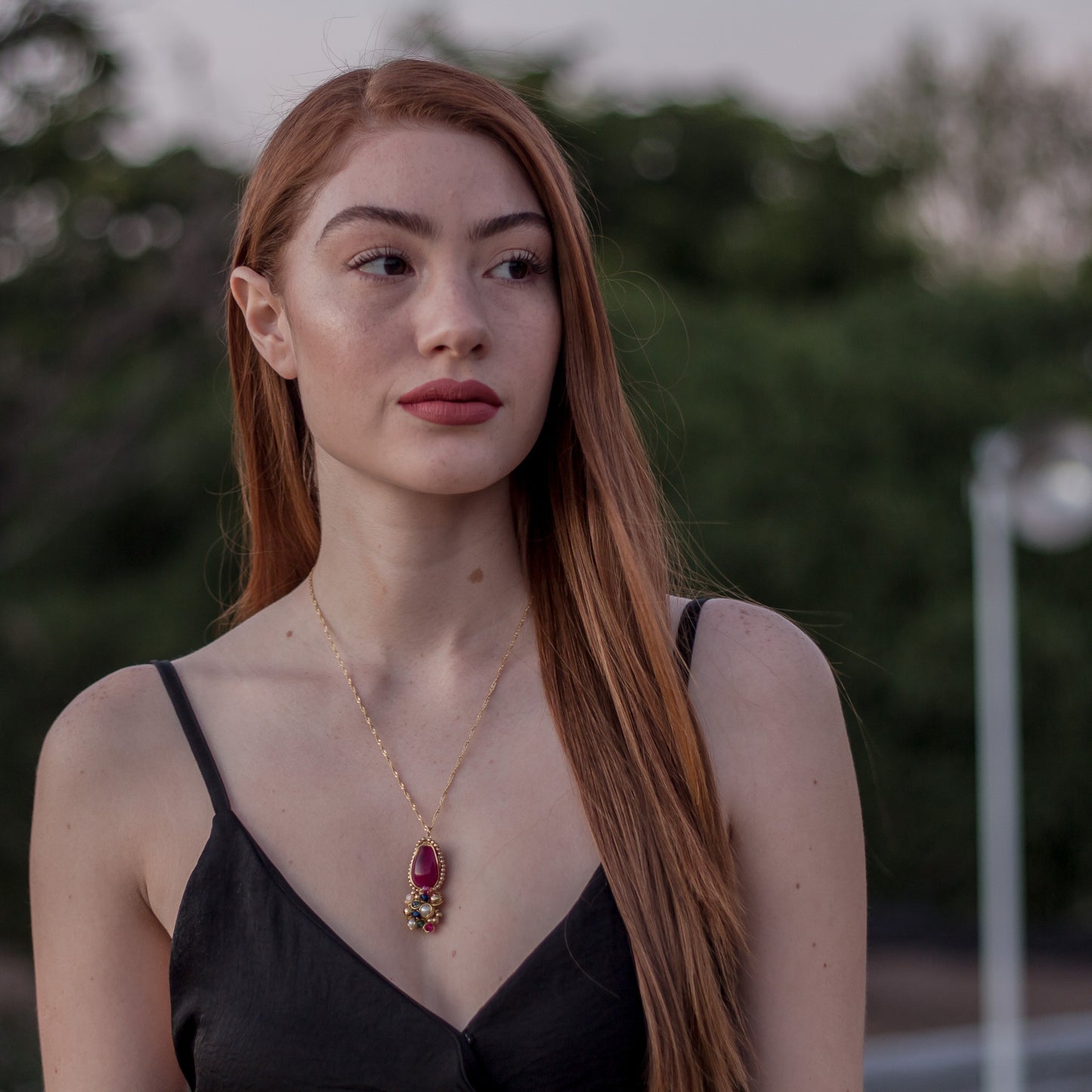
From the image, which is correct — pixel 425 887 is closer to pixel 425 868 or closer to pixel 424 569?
pixel 425 868

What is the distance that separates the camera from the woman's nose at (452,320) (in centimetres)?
171

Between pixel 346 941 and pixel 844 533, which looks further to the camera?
pixel 844 533

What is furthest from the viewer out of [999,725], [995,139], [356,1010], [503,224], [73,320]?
[995,139]

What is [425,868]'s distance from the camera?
1.75 meters

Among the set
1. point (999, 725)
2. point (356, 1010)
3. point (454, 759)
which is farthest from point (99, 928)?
point (999, 725)

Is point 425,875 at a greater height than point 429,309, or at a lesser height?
lesser

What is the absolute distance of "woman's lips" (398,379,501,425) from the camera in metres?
1.73

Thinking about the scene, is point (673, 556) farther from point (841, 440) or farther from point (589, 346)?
point (841, 440)

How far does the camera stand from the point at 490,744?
6.06 ft

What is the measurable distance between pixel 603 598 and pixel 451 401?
302 mm

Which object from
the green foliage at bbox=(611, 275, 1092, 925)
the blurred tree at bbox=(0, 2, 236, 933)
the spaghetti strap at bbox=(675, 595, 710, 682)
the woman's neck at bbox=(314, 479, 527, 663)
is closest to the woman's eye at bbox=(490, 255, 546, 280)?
the woman's neck at bbox=(314, 479, 527, 663)

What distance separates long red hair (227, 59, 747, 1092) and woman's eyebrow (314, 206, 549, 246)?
0.05m

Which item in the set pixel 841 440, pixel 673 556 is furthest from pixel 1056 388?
pixel 673 556

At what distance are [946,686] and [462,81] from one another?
845 cm
